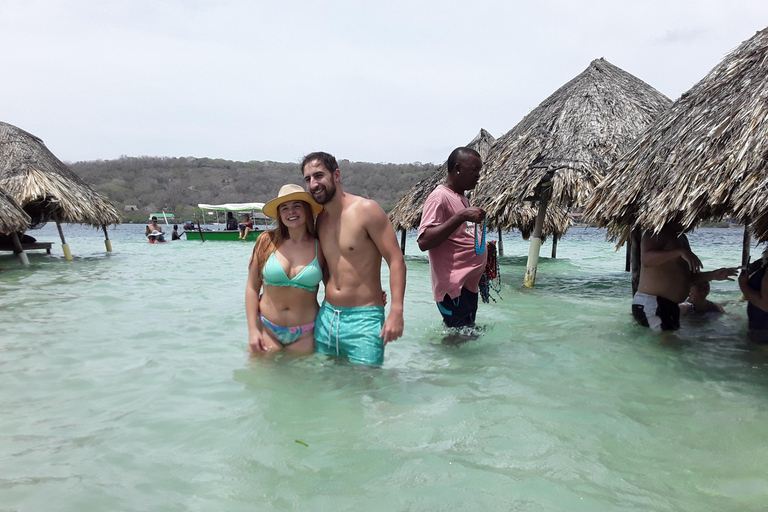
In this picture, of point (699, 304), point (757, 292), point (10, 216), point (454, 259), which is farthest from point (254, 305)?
point (10, 216)

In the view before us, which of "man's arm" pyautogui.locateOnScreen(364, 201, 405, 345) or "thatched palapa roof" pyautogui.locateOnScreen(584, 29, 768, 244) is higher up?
"thatched palapa roof" pyautogui.locateOnScreen(584, 29, 768, 244)

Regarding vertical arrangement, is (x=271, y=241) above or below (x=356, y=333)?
above

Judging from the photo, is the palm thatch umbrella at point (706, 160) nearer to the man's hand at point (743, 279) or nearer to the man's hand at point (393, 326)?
the man's hand at point (743, 279)

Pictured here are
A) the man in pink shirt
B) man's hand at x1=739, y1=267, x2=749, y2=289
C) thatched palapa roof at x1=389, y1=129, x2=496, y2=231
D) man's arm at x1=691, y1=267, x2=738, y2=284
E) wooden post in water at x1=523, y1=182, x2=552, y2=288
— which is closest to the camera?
the man in pink shirt

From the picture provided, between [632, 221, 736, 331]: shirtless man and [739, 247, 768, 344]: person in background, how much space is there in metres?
0.15

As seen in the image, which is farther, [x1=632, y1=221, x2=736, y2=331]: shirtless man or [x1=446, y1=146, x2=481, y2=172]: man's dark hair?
[x1=632, y1=221, x2=736, y2=331]: shirtless man

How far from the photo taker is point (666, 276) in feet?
15.5

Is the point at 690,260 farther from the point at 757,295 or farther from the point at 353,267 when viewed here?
the point at 353,267

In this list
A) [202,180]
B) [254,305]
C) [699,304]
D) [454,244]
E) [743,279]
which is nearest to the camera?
[254,305]

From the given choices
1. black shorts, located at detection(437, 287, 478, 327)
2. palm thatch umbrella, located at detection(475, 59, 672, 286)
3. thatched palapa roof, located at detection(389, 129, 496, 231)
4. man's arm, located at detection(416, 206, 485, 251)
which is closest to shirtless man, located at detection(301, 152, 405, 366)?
man's arm, located at detection(416, 206, 485, 251)

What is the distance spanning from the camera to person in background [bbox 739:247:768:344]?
14.8ft

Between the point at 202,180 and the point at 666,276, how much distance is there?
85.3 m

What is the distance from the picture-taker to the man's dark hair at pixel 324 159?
126 inches

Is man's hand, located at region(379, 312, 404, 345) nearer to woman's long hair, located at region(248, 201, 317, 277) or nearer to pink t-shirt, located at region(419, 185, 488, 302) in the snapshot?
woman's long hair, located at region(248, 201, 317, 277)
